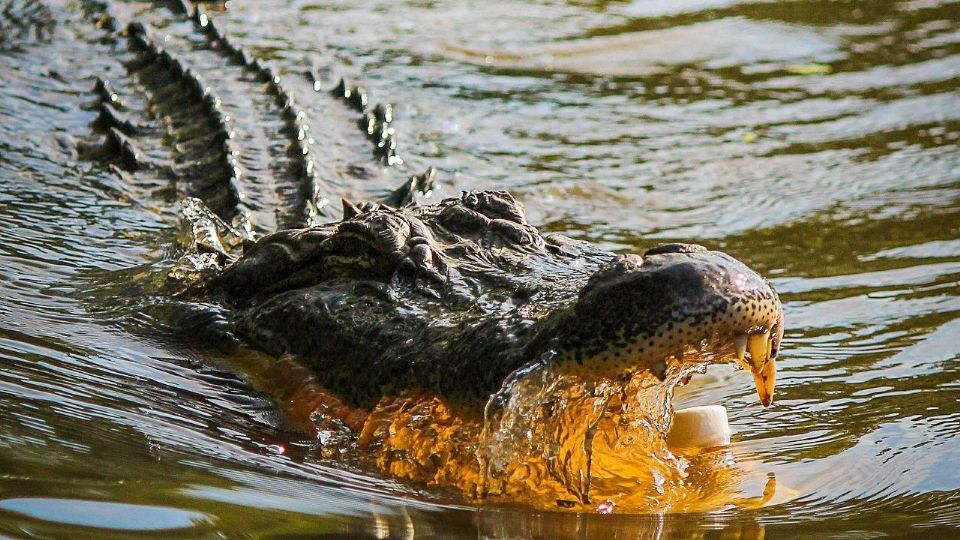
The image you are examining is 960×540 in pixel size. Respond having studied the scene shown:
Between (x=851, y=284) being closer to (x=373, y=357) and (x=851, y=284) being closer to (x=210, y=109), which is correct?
(x=373, y=357)

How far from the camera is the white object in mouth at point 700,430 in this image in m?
3.66

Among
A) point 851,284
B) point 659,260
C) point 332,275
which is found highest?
point 659,260

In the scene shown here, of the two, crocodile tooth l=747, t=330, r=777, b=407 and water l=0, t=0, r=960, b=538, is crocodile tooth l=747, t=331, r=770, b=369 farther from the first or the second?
water l=0, t=0, r=960, b=538

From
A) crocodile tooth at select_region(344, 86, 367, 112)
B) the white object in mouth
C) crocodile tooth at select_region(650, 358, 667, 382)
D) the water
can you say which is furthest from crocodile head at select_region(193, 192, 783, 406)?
crocodile tooth at select_region(344, 86, 367, 112)

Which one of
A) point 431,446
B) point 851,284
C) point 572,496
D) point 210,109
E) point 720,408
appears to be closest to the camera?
point 572,496

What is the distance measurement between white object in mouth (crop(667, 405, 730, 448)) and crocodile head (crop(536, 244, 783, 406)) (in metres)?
0.71

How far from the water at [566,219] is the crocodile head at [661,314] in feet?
1.41

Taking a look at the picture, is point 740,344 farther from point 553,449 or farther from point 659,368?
point 553,449

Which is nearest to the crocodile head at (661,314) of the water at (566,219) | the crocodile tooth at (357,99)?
the water at (566,219)

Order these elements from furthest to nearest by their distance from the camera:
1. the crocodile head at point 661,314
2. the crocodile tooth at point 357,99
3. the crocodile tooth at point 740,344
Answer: the crocodile tooth at point 357,99
the crocodile tooth at point 740,344
the crocodile head at point 661,314

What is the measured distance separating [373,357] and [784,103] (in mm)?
5574

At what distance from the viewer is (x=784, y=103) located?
8461 mm

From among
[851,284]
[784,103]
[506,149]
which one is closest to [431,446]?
[851,284]

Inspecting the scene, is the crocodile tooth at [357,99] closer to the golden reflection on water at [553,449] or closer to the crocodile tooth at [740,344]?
the golden reflection on water at [553,449]
